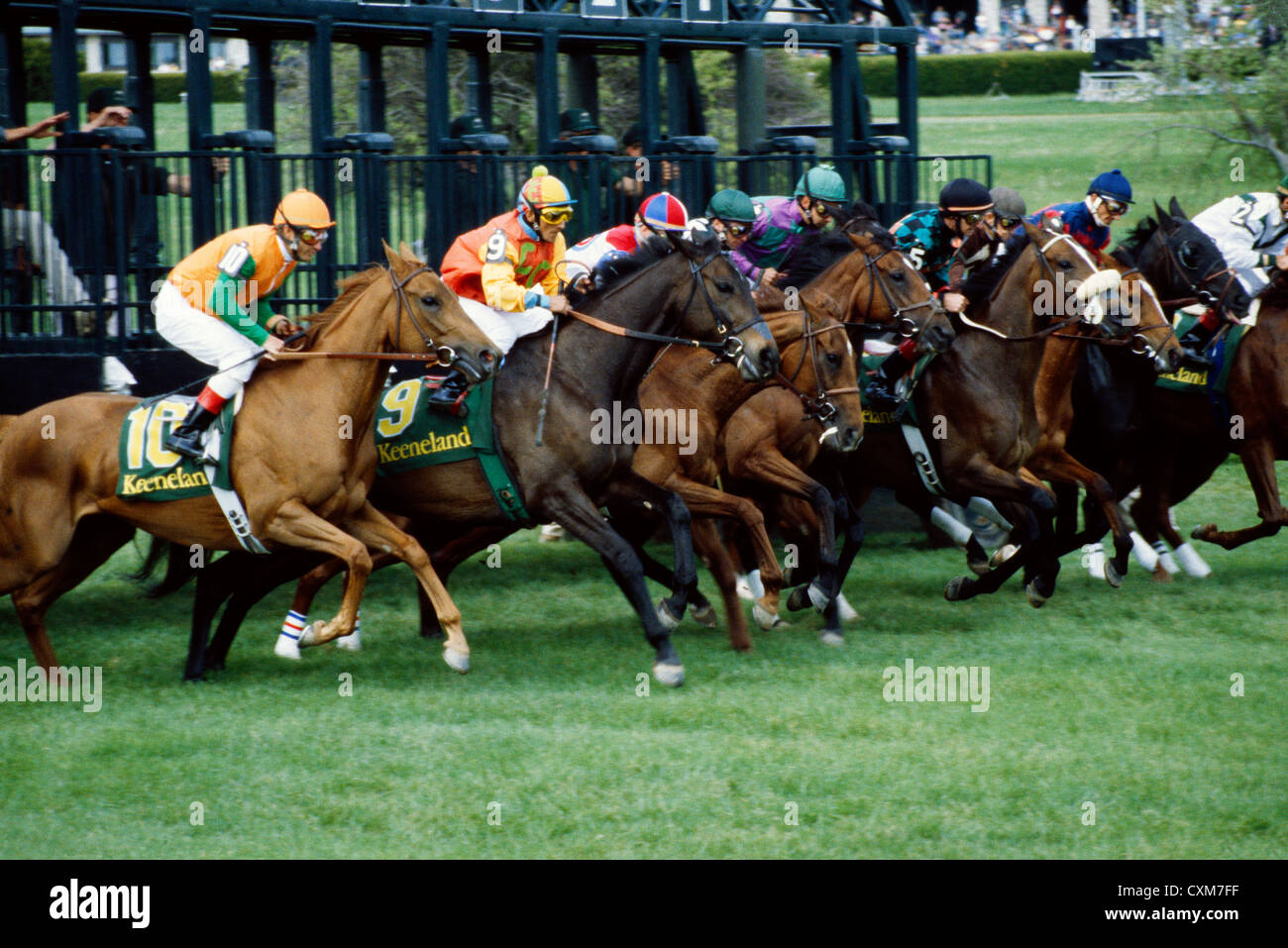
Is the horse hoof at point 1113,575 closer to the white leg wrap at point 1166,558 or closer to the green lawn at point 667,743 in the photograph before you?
the green lawn at point 667,743

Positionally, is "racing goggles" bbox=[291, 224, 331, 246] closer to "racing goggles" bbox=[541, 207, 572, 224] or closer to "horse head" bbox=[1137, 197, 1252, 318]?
"racing goggles" bbox=[541, 207, 572, 224]

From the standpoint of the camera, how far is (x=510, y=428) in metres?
6.73

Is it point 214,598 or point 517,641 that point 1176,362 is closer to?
point 517,641

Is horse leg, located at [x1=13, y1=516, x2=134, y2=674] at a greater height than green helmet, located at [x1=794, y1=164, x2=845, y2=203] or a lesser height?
lesser

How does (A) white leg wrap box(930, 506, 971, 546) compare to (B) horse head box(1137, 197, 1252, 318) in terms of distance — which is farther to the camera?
(A) white leg wrap box(930, 506, 971, 546)

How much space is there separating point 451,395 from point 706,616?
5.98 feet

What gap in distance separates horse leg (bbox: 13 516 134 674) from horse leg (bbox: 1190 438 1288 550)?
5.69 m

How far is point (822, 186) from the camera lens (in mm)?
8469

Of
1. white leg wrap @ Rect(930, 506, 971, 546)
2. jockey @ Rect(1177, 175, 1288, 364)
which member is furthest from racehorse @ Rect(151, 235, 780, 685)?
jockey @ Rect(1177, 175, 1288, 364)

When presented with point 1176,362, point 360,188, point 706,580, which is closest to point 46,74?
point 360,188

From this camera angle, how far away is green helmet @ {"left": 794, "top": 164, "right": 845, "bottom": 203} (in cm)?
845

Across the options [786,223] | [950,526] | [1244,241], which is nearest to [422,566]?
[786,223]

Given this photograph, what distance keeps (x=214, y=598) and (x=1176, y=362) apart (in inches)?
184

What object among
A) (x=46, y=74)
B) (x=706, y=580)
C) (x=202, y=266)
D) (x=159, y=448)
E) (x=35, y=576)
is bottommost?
(x=706, y=580)
